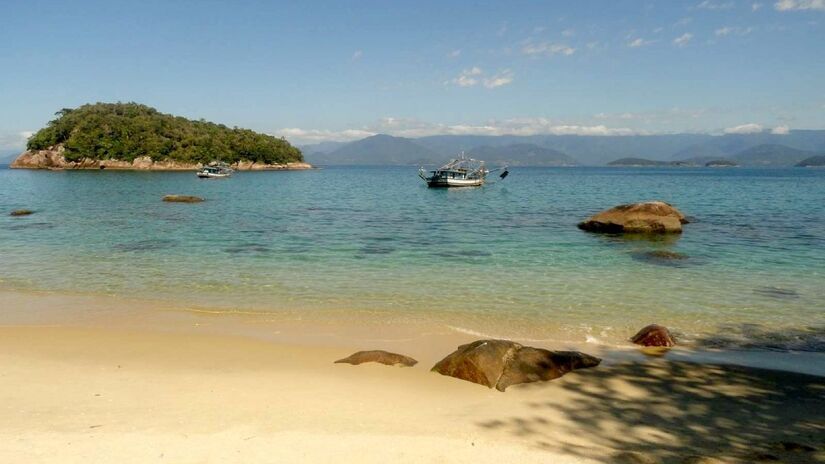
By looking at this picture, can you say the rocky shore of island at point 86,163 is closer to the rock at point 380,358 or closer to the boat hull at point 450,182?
the boat hull at point 450,182

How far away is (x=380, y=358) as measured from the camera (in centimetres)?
898

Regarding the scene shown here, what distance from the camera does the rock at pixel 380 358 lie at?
29.3 ft

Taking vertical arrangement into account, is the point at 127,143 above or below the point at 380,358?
above

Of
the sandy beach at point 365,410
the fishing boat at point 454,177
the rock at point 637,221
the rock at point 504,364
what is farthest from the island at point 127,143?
the rock at point 504,364

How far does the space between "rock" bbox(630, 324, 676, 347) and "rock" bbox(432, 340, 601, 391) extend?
1.98 metres

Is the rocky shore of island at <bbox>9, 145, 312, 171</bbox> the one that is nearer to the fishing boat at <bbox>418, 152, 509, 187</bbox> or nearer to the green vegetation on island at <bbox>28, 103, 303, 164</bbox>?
the green vegetation on island at <bbox>28, 103, 303, 164</bbox>

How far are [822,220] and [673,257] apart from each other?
2069 centimetres

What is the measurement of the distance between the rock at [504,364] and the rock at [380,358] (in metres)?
0.56

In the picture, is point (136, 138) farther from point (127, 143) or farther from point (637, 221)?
point (637, 221)

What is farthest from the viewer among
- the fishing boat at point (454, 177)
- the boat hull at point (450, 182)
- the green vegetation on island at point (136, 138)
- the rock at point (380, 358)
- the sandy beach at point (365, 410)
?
the green vegetation on island at point (136, 138)

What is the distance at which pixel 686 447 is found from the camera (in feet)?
19.7

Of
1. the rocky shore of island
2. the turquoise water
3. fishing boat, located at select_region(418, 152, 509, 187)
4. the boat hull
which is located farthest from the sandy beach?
the rocky shore of island

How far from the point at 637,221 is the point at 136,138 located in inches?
5853

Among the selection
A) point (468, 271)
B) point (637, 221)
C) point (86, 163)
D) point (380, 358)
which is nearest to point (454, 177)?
point (637, 221)
